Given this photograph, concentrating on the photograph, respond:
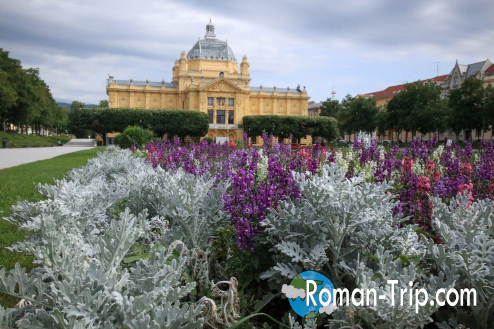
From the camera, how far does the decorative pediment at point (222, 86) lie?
198ft

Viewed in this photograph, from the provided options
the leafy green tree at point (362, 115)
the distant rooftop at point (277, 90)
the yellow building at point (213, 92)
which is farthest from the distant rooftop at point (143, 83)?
the leafy green tree at point (362, 115)

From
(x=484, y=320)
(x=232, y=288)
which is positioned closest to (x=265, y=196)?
(x=232, y=288)

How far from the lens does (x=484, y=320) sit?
7.50 ft

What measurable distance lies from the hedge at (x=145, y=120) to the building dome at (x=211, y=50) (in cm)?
1947

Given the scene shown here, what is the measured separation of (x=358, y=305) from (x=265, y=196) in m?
1.25

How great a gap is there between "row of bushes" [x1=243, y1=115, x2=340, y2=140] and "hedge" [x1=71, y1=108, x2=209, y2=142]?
875cm

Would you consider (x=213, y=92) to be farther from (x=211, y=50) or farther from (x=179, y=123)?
(x=179, y=123)

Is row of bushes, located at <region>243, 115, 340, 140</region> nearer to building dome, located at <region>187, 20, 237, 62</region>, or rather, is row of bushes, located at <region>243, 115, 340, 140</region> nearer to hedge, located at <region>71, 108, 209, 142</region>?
hedge, located at <region>71, 108, 209, 142</region>

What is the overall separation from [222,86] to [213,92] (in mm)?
1809

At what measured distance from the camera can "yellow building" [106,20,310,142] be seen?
200ft

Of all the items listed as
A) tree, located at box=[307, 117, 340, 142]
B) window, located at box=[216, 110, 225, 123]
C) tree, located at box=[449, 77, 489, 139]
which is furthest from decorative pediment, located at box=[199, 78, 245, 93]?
tree, located at box=[449, 77, 489, 139]

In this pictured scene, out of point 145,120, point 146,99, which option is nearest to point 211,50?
point 146,99

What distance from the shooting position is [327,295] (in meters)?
2.38

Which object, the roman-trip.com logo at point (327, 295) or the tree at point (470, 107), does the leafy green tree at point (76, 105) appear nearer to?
the tree at point (470, 107)
